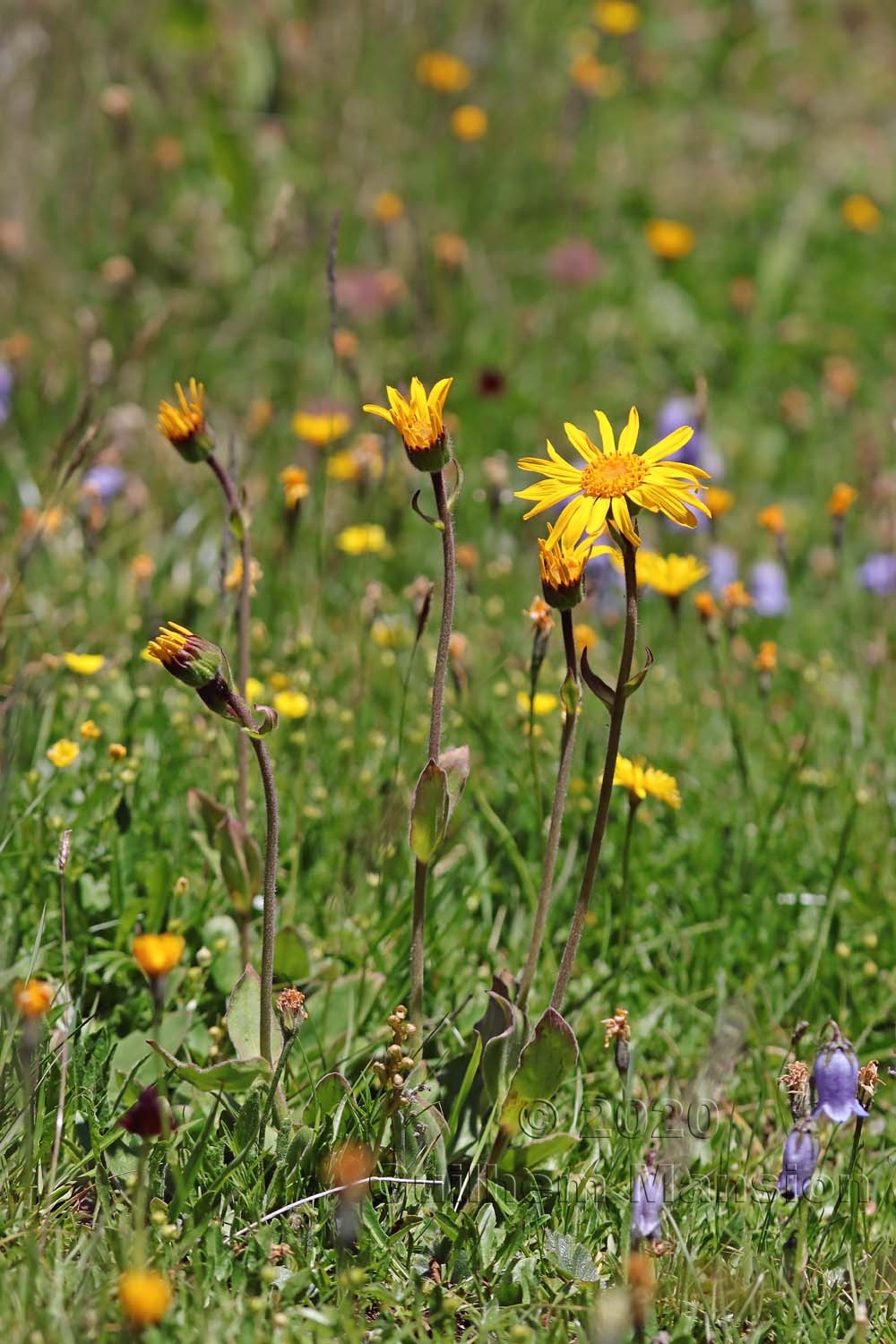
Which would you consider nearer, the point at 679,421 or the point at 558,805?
the point at 558,805

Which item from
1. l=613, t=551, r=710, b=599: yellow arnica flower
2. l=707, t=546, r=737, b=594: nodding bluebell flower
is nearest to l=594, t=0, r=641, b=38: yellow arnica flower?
l=707, t=546, r=737, b=594: nodding bluebell flower

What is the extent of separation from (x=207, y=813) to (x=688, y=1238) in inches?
39.7

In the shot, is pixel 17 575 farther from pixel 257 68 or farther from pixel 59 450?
pixel 257 68

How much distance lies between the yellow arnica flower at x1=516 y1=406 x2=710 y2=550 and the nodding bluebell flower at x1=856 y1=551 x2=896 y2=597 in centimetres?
177

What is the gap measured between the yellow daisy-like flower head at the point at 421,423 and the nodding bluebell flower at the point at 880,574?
1972 millimetres

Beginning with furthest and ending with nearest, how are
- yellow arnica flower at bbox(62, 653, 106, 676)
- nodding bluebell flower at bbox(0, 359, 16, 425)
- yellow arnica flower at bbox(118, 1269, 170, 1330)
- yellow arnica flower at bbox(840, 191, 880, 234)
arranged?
yellow arnica flower at bbox(840, 191, 880, 234)
nodding bluebell flower at bbox(0, 359, 16, 425)
yellow arnica flower at bbox(62, 653, 106, 676)
yellow arnica flower at bbox(118, 1269, 170, 1330)

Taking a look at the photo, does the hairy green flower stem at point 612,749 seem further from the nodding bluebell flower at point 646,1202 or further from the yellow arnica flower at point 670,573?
the yellow arnica flower at point 670,573

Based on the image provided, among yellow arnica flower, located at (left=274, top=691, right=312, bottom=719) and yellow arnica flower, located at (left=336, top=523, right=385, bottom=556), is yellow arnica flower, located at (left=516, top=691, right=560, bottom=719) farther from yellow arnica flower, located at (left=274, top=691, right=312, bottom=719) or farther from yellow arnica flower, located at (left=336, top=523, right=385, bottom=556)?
yellow arnica flower, located at (left=336, top=523, right=385, bottom=556)

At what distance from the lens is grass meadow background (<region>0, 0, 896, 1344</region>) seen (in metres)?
1.93

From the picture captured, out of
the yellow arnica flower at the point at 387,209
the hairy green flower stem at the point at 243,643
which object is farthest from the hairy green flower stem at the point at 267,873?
the yellow arnica flower at the point at 387,209

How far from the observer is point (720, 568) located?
3.80 meters

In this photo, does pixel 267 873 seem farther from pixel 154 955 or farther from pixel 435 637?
pixel 435 637

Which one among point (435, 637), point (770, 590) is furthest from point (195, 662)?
point (770, 590)

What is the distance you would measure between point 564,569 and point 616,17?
4674mm
